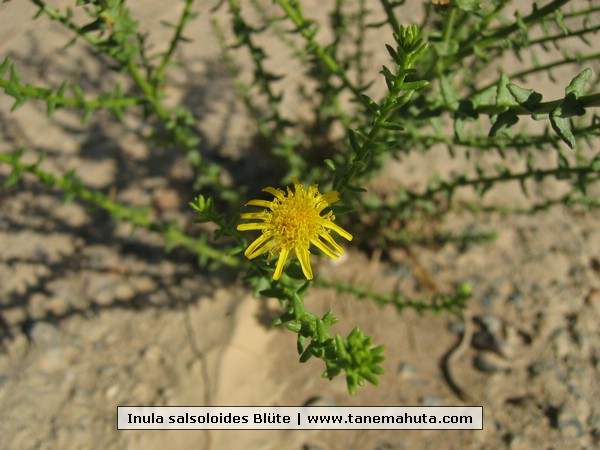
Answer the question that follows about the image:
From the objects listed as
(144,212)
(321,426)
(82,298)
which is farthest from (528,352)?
(82,298)

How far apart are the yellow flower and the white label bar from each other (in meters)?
1.25

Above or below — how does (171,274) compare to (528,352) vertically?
above

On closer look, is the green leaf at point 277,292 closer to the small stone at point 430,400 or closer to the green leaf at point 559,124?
the green leaf at point 559,124

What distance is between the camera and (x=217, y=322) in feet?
9.20

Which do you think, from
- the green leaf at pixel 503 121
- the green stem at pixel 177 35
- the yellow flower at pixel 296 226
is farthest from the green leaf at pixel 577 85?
the green stem at pixel 177 35

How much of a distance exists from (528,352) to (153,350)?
1993mm

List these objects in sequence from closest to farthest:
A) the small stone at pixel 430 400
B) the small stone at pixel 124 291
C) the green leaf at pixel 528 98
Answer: the green leaf at pixel 528 98, the small stone at pixel 430 400, the small stone at pixel 124 291

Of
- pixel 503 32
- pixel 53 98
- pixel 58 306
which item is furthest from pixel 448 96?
pixel 58 306

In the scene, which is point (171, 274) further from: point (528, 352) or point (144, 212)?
point (528, 352)

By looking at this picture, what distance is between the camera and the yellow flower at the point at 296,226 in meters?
1.59

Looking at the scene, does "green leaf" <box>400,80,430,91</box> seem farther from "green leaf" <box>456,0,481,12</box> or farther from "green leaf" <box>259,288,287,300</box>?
"green leaf" <box>259,288,287,300</box>

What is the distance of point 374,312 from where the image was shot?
2998 millimetres

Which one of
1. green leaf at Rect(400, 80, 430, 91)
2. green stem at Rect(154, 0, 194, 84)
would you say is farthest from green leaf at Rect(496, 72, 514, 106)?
green stem at Rect(154, 0, 194, 84)

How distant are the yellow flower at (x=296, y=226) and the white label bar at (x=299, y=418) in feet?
4.11
